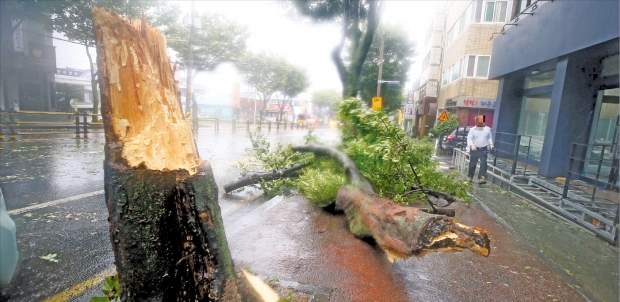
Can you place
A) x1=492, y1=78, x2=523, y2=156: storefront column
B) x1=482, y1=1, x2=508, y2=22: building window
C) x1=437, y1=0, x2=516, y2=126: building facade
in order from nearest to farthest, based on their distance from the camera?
x1=492, y1=78, x2=523, y2=156: storefront column, x1=482, y1=1, x2=508, y2=22: building window, x1=437, y1=0, x2=516, y2=126: building facade

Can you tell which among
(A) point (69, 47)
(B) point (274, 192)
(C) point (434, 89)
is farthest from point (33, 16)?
(C) point (434, 89)

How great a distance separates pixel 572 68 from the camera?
7008 mm

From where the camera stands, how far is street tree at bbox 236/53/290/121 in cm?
3122

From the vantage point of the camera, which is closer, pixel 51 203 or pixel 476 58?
pixel 51 203

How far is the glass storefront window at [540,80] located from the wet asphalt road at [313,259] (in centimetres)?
679

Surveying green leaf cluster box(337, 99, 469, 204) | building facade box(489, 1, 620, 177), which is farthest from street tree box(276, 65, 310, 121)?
green leaf cluster box(337, 99, 469, 204)

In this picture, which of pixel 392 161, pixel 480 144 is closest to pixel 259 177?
pixel 392 161

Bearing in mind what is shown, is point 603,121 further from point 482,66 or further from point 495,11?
point 495,11

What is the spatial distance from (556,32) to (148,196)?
9.35 metres

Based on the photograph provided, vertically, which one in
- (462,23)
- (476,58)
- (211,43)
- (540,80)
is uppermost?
(462,23)

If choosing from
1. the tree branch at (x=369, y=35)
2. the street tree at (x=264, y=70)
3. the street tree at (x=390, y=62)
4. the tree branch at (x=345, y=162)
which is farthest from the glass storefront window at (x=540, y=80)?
the street tree at (x=264, y=70)

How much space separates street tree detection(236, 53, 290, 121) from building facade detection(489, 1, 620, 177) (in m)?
25.3

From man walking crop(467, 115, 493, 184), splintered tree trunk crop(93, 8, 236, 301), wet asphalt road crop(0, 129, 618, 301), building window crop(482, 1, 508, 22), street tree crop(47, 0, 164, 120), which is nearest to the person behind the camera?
splintered tree trunk crop(93, 8, 236, 301)

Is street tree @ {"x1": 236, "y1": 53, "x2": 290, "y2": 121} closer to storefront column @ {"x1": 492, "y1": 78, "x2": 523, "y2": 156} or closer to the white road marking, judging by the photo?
storefront column @ {"x1": 492, "y1": 78, "x2": 523, "y2": 156}
